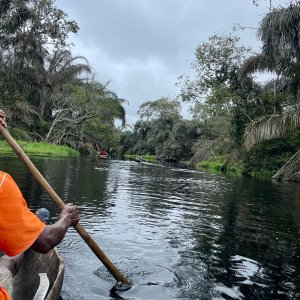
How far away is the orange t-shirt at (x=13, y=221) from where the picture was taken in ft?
9.69

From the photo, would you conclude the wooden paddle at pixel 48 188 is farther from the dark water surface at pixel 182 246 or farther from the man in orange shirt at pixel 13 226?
the man in orange shirt at pixel 13 226

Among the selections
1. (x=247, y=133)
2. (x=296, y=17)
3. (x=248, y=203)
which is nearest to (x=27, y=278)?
(x=248, y=203)

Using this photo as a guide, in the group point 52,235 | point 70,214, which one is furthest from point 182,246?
point 52,235

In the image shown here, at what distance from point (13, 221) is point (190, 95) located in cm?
3804

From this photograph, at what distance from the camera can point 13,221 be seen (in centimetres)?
304

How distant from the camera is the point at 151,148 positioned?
283 ft

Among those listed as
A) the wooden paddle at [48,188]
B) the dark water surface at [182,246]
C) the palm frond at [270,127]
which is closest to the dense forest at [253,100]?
the palm frond at [270,127]

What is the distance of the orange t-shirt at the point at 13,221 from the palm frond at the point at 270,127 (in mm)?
23831

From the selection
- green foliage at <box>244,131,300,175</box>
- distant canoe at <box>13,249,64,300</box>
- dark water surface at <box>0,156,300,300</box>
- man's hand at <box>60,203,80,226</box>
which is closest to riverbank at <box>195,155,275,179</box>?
green foliage at <box>244,131,300,175</box>

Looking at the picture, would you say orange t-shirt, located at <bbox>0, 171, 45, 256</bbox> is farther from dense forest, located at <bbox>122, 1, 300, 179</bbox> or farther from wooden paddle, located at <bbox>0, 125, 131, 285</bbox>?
dense forest, located at <bbox>122, 1, 300, 179</bbox>

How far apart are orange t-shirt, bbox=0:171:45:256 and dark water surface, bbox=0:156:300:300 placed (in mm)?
3101

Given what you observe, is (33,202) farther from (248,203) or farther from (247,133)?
(247,133)

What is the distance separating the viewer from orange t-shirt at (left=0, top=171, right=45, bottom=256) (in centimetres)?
295

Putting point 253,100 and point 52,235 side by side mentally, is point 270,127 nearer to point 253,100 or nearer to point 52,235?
point 253,100
